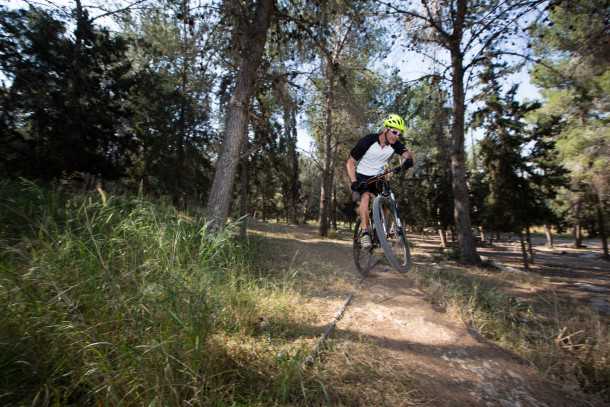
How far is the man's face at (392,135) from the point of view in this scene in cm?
476

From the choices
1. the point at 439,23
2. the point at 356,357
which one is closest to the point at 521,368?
the point at 356,357

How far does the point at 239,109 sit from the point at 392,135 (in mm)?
3304

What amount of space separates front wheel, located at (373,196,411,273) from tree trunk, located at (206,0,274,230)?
3.20 m

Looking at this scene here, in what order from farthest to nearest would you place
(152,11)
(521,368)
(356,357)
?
(152,11) → (521,368) → (356,357)

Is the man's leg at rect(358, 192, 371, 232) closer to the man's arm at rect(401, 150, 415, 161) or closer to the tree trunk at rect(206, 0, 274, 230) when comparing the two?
the man's arm at rect(401, 150, 415, 161)

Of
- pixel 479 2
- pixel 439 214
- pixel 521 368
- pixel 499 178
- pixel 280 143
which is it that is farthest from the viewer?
pixel 439 214

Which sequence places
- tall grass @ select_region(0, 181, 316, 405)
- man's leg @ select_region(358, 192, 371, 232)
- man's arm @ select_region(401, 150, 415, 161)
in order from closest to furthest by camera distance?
tall grass @ select_region(0, 181, 316, 405) → man's arm @ select_region(401, 150, 415, 161) → man's leg @ select_region(358, 192, 371, 232)

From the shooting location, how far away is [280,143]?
14.0 m

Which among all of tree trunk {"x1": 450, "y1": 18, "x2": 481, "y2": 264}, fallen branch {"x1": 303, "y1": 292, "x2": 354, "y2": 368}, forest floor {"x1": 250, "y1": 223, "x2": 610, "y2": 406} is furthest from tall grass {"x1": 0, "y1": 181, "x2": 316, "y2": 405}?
tree trunk {"x1": 450, "y1": 18, "x2": 481, "y2": 264}

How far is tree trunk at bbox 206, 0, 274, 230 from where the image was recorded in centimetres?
602

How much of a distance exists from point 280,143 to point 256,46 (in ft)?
26.1

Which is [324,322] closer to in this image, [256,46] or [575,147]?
[256,46]

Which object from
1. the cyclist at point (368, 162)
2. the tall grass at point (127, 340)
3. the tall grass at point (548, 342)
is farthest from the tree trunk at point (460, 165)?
the tall grass at point (127, 340)

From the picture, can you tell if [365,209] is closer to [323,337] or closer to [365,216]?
[365,216]
